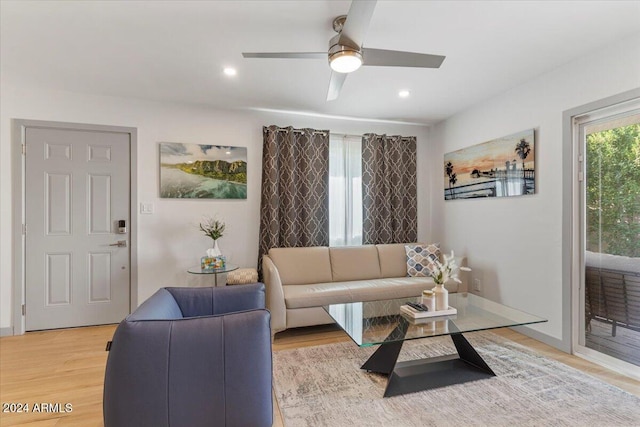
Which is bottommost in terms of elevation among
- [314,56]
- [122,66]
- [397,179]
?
[397,179]

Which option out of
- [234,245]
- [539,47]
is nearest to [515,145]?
[539,47]

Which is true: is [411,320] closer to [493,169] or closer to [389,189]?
[493,169]

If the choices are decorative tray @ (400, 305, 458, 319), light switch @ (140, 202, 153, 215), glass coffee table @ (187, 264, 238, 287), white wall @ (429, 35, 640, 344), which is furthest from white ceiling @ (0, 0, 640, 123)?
decorative tray @ (400, 305, 458, 319)

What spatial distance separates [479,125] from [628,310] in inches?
87.0

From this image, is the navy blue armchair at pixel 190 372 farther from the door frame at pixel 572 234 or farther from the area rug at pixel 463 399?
the door frame at pixel 572 234

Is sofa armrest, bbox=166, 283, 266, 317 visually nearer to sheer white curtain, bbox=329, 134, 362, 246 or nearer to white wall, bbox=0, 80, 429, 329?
white wall, bbox=0, 80, 429, 329

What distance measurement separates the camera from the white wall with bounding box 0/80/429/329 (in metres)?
3.06

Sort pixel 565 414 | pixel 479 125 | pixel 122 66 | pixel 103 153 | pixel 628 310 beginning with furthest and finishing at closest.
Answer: pixel 479 125 < pixel 103 153 < pixel 122 66 < pixel 628 310 < pixel 565 414

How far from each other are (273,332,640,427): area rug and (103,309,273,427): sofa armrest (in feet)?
1.71

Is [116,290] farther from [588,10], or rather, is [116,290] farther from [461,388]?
[588,10]

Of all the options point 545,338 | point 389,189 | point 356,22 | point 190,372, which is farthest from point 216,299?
point 545,338

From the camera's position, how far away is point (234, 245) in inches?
146

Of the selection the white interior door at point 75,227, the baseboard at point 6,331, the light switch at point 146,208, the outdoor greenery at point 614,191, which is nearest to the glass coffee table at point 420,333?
the outdoor greenery at point 614,191

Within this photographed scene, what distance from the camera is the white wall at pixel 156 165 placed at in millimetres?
3059
